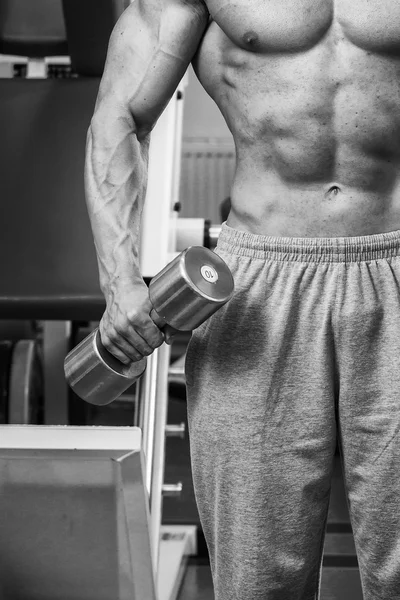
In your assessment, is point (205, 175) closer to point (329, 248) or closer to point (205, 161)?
point (205, 161)

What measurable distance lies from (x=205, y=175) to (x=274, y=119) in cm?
502

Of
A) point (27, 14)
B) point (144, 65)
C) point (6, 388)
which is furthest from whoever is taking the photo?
point (6, 388)

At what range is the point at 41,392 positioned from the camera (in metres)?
2.80

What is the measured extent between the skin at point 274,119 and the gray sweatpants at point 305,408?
0.06 meters

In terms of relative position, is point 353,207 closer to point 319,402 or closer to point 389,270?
point 389,270

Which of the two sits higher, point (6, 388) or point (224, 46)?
point (224, 46)

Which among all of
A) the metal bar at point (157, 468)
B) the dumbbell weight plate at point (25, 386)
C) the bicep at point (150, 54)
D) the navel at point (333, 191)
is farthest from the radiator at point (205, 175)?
the navel at point (333, 191)

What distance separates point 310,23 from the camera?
1108mm

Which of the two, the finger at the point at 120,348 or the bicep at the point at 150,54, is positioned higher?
the bicep at the point at 150,54

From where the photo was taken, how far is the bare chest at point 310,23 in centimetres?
109

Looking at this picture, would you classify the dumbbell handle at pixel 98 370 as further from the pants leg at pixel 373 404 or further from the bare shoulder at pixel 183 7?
the bare shoulder at pixel 183 7

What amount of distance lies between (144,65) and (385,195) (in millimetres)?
362

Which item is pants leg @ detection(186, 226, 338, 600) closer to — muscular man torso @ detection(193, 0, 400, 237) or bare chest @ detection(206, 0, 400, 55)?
muscular man torso @ detection(193, 0, 400, 237)

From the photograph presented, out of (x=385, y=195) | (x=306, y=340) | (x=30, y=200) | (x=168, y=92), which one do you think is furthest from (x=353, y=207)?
(x=30, y=200)
